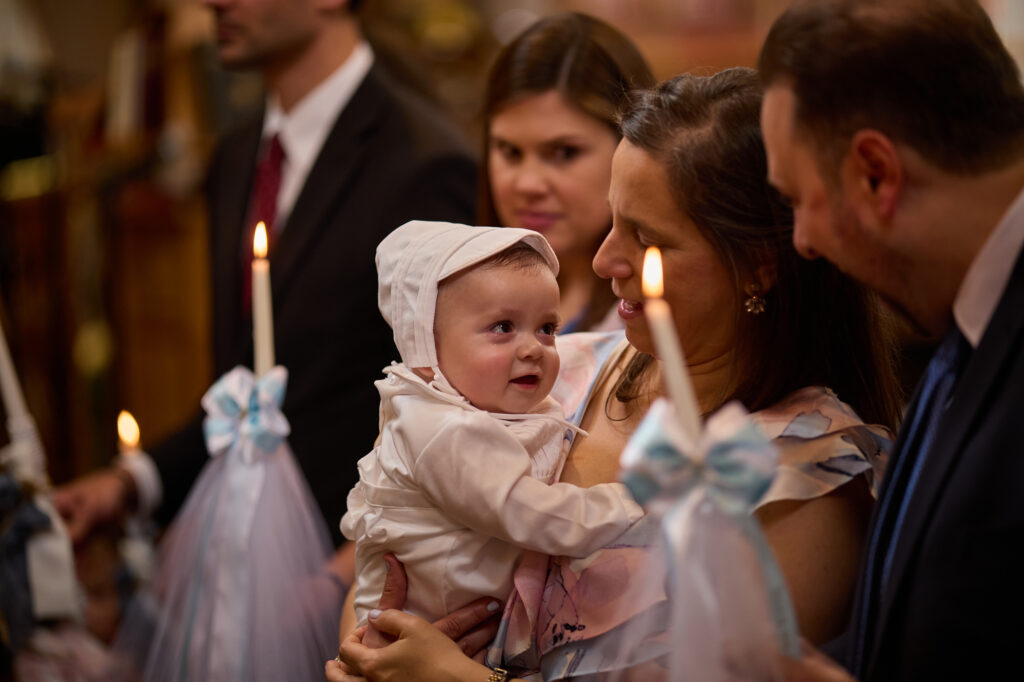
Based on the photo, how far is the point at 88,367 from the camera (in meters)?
4.70

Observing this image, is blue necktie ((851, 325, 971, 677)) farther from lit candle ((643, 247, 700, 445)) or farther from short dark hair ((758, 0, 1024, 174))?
lit candle ((643, 247, 700, 445))

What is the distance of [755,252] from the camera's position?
63.0 inches

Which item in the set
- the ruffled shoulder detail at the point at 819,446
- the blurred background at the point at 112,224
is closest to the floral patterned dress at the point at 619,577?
the ruffled shoulder detail at the point at 819,446

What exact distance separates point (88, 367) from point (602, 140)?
10.2 feet

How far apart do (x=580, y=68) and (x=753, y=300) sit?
3.40 feet

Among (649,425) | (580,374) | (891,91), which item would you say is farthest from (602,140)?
(649,425)

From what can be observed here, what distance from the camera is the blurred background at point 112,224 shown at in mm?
4637

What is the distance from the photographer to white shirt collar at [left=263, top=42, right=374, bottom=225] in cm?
295

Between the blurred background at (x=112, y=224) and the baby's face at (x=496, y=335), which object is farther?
the blurred background at (x=112, y=224)

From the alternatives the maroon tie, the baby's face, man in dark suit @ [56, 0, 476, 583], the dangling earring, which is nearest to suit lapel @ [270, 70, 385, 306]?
man in dark suit @ [56, 0, 476, 583]

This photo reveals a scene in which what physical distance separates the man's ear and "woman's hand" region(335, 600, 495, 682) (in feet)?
2.71

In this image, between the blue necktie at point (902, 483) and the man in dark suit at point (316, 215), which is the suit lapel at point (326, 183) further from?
the blue necktie at point (902, 483)

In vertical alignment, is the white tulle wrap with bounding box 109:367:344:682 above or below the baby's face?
below

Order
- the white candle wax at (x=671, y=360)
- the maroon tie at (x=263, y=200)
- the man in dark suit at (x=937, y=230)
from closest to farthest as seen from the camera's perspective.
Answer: the white candle wax at (x=671, y=360) < the man in dark suit at (x=937, y=230) < the maroon tie at (x=263, y=200)
